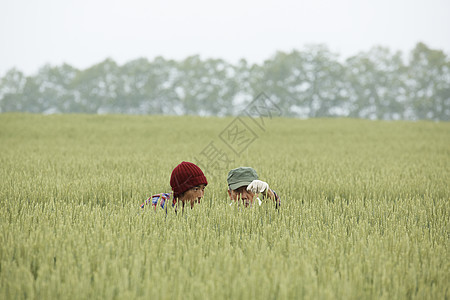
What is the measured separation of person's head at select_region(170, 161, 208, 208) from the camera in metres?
3.36

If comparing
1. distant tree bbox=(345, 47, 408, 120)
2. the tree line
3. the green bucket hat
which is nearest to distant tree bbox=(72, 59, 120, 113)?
the tree line

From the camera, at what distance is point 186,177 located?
3.37 meters

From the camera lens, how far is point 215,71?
170 feet

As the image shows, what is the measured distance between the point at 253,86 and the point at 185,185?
1755 inches

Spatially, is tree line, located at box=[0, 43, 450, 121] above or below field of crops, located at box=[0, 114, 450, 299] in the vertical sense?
above

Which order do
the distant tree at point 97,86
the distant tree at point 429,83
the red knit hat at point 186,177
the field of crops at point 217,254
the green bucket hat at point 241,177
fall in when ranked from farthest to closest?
the distant tree at point 97,86
the distant tree at point 429,83
the green bucket hat at point 241,177
the red knit hat at point 186,177
the field of crops at point 217,254

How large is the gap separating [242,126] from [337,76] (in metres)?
32.9

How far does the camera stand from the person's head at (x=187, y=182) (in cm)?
336

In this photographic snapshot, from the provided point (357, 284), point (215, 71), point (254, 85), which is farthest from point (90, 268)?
point (215, 71)

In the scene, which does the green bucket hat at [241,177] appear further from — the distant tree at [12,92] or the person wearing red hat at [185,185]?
the distant tree at [12,92]

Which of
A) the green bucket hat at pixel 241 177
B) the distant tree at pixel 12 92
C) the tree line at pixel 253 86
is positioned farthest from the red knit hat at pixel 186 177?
the distant tree at pixel 12 92

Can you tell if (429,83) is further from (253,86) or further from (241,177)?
(241,177)

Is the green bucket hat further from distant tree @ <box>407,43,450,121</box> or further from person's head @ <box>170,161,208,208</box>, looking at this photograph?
distant tree @ <box>407,43,450,121</box>

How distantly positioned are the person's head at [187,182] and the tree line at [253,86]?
39764 millimetres
